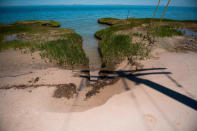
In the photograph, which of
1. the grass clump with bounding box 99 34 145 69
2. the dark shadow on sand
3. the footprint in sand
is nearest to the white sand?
the footprint in sand

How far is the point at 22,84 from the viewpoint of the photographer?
5.29 meters

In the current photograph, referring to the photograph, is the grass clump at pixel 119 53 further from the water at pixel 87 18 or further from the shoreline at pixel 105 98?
the water at pixel 87 18

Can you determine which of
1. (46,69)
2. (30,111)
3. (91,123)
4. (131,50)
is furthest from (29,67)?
(131,50)

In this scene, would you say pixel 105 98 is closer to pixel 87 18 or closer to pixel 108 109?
pixel 108 109

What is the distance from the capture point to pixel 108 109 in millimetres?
3883

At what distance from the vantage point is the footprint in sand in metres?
3.28

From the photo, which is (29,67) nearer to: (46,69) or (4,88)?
(46,69)

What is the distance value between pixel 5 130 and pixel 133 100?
428cm

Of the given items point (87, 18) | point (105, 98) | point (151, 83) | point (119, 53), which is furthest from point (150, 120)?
point (87, 18)

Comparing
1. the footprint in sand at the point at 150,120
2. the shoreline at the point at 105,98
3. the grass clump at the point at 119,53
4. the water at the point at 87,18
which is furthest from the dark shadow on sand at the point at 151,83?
the water at the point at 87,18

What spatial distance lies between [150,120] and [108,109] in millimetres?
1360

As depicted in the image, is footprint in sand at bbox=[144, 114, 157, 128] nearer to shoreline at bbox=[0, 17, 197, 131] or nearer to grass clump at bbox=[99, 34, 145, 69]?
shoreline at bbox=[0, 17, 197, 131]

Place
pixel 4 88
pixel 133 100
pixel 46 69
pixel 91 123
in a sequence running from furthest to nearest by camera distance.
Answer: pixel 46 69 < pixel 4 88 < pixel 133 100 < pixel 91 123

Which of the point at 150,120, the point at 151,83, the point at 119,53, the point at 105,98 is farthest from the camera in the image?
the point at 119,53
